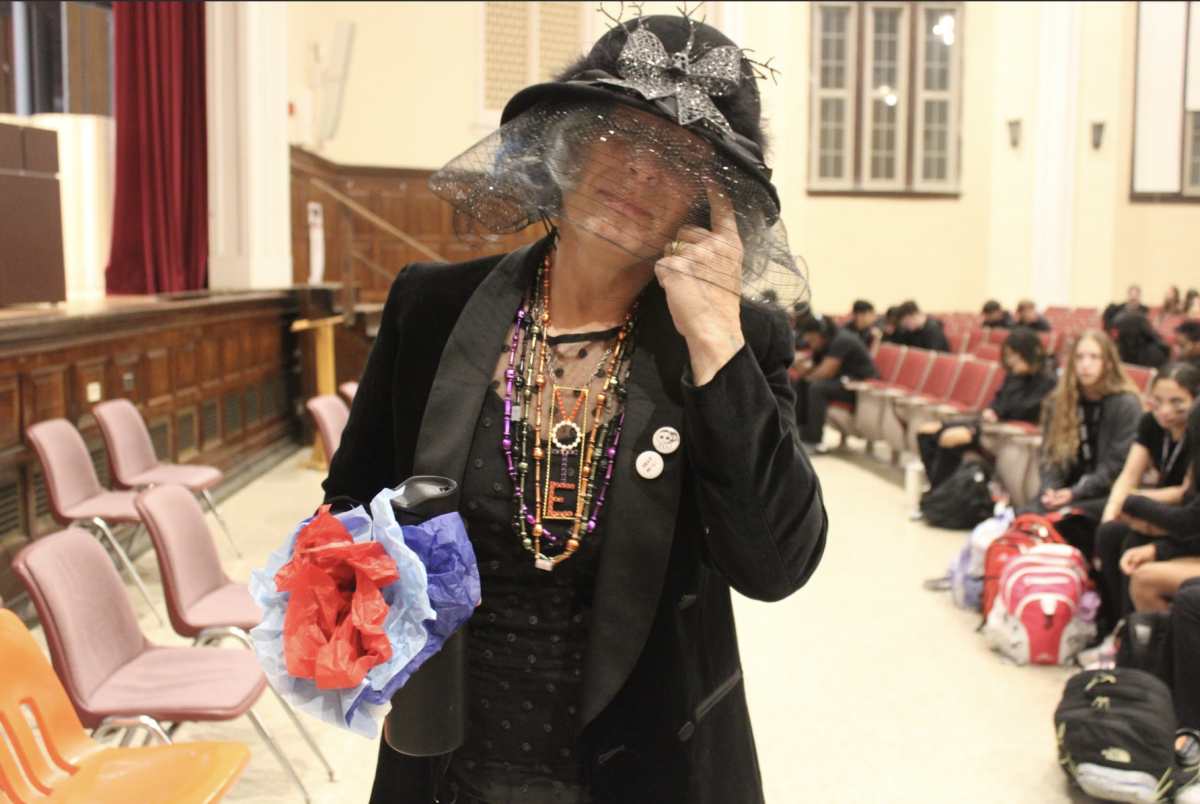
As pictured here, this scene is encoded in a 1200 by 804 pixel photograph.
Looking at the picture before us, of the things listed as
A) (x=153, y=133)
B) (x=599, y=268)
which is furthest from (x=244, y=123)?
(x=599, y=268)

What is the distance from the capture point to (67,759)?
233 cm

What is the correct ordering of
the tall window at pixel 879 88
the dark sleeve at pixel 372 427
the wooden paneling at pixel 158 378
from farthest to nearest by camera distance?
1. the tall window at pixel 879 88
2. the wooden paneling at pixel 158 378
3. the dark sleeve at pixel 372 427


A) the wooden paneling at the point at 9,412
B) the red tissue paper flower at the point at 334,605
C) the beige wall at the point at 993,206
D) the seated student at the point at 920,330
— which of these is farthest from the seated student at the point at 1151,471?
the beige wall at the point at 993,206

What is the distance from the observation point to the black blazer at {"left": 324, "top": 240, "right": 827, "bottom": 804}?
1.12m

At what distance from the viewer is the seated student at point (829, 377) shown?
9633 millimetres

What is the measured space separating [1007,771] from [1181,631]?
711mm

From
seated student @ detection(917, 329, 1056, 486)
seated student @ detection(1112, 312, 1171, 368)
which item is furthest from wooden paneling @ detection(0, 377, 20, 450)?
seated student @ detection(1112, 312, 1171, 368)

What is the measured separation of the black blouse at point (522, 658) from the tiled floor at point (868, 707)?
2231mm

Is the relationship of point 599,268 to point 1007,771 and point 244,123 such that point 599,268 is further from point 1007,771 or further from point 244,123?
point 244,123

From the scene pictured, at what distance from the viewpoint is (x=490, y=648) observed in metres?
1.24

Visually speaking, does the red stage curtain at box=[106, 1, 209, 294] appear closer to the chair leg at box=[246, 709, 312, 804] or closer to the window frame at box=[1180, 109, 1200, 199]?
the chair leg at box=[246, 709, 312, 804]

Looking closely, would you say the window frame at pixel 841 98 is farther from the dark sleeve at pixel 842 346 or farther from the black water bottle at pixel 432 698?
the black water bottle at pixel 432 698

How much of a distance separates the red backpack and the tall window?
13821mm

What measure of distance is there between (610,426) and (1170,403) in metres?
3.90
